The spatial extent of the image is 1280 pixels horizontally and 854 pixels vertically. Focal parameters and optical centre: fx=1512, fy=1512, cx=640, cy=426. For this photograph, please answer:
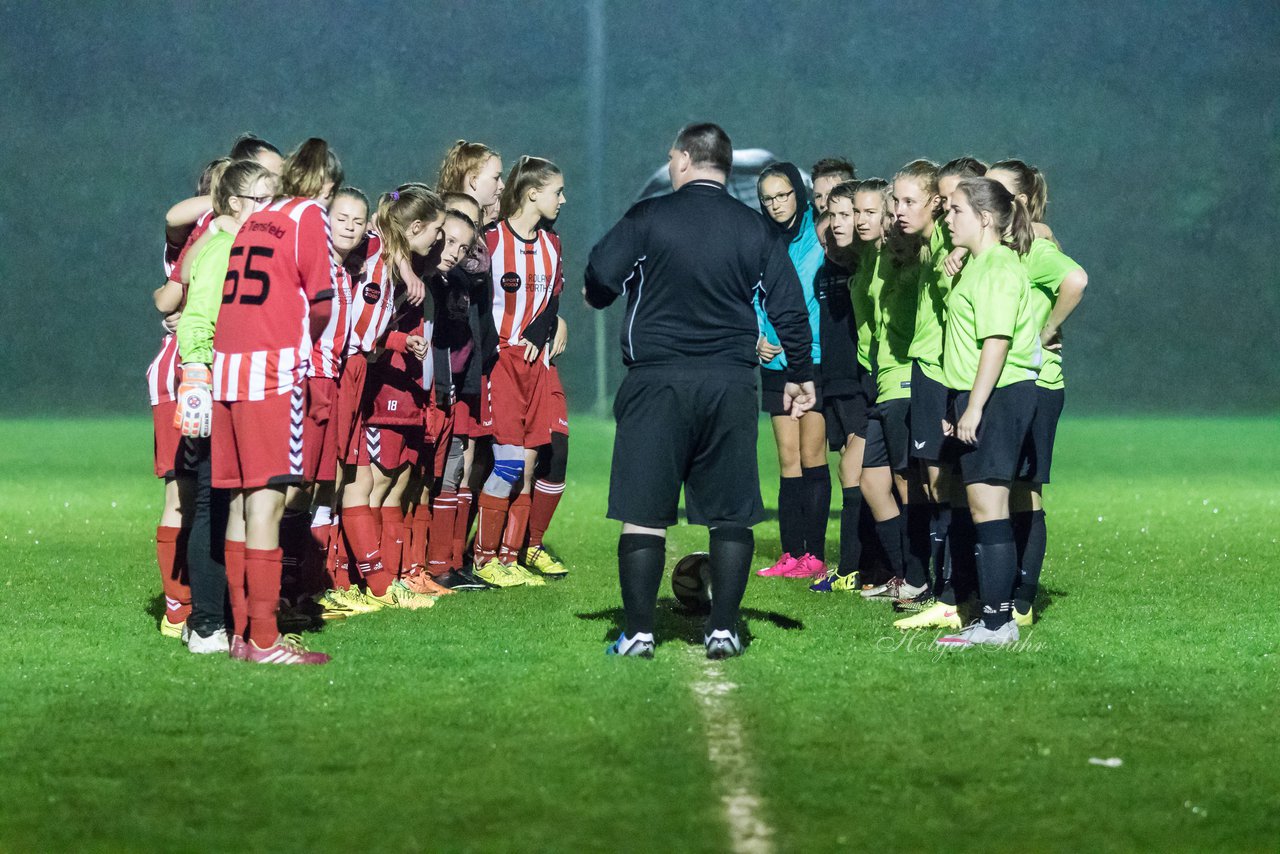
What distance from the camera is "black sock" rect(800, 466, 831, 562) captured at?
726 cm

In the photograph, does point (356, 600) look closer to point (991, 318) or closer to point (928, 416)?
point (928, 416)

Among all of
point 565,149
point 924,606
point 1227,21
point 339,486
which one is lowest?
point 924,606

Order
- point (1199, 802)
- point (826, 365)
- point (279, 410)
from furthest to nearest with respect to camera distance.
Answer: point (826, 365), point (279, 410), point (1199, 802)

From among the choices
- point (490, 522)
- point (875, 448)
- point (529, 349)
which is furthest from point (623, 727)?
point (529, 349)

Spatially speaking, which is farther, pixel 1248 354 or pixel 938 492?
pixel 1248 354

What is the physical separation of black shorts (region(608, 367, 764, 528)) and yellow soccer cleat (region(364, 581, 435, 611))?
1526 mm

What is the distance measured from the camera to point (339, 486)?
20.8 ft

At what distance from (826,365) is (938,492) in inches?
52.8

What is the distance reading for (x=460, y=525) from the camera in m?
6.95

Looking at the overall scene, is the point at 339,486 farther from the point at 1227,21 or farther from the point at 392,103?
the point at 1227,21

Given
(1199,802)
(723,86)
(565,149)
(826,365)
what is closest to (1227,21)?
(723,86)

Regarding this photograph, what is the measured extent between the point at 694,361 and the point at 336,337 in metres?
1.61

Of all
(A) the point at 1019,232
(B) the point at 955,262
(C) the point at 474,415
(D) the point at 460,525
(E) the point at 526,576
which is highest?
(A) the point at 1019,232

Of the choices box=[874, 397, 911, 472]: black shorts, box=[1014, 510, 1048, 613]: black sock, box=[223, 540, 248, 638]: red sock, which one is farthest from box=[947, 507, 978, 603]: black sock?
box=[223, 540, 248, 638]: red sock
